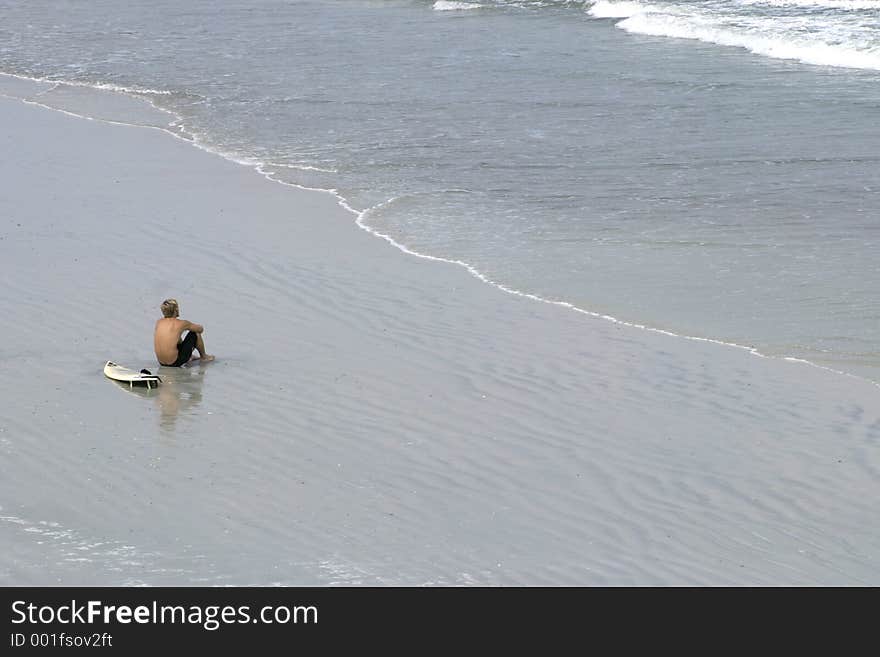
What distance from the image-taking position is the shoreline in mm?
10258

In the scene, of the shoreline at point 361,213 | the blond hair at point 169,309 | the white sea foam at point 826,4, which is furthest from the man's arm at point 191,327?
the white sea foam at point 826,4

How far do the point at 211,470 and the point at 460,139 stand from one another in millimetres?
10287

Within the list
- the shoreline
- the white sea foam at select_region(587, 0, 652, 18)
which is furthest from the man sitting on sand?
the white sea foam at select_region(587, 0, 652, 18)

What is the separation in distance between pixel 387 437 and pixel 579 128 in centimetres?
1030

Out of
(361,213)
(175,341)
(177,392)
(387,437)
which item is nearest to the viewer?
(387,437)

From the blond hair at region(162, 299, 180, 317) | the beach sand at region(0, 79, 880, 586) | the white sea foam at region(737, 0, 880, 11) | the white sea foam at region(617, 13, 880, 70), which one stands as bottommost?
the beach sand at region(0, 79, 880, 586)

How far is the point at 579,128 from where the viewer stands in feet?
59.2

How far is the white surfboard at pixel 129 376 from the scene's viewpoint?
9.27 m

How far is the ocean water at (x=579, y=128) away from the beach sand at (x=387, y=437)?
3.24 feet

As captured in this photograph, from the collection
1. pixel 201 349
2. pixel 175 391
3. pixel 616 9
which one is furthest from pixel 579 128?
pixel 616 9

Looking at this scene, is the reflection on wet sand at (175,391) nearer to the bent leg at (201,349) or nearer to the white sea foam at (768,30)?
the bent leg at (201,349)

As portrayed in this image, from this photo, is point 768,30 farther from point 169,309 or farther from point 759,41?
point 169,309

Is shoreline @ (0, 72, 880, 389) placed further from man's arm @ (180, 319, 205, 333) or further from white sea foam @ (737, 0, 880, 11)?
white sea foam @ (737, 0, 880, 11)
